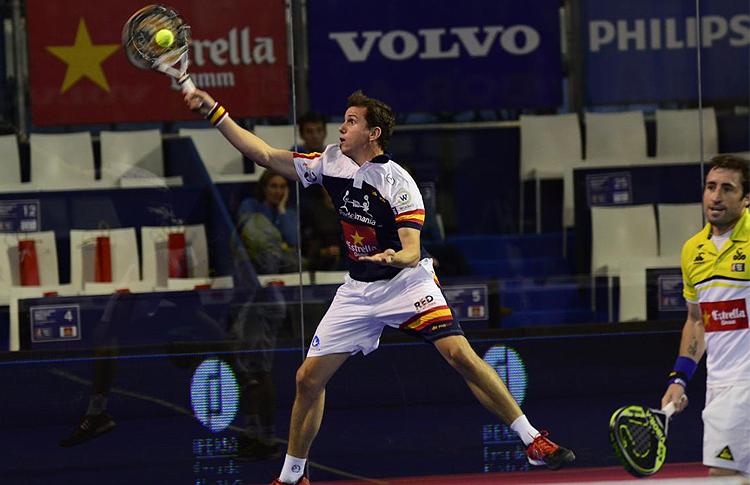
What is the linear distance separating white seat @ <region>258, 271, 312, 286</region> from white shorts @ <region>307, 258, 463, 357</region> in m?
1.65

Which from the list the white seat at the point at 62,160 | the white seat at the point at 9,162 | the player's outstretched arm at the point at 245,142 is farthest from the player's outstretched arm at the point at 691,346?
the white seat at the point at 9,162

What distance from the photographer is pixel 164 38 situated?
6504 millimetres

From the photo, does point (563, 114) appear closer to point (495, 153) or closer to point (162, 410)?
point (495, 153)

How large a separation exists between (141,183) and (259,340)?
3.63ft

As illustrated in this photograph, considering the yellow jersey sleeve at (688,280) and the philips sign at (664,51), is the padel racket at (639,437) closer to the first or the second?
the yellow jersey sleeve at (688,280)

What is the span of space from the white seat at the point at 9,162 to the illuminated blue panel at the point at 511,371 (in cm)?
286

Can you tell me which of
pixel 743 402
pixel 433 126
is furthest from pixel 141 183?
pixel 743 402

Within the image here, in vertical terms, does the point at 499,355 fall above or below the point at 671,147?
below

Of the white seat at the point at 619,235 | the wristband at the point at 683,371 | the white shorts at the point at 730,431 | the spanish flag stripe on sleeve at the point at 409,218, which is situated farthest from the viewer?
the white seat at the point at 619,235

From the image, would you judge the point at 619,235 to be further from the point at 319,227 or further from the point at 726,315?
the point at 726,315

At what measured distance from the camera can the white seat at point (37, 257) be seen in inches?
320

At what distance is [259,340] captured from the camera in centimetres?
827

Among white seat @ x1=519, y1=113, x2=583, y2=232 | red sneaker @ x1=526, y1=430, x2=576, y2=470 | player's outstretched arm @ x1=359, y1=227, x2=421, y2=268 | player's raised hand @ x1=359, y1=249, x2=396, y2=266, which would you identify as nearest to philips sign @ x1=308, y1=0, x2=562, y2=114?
white seat @ x1=519, y1=113, x2=583, y2=232

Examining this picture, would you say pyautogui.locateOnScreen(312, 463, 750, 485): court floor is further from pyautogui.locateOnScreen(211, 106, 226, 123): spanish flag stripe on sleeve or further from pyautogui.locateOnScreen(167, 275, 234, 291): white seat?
pyautogui.locateOnScreen(211, 106, 226, 123): spanish flag stripe on sleeve
